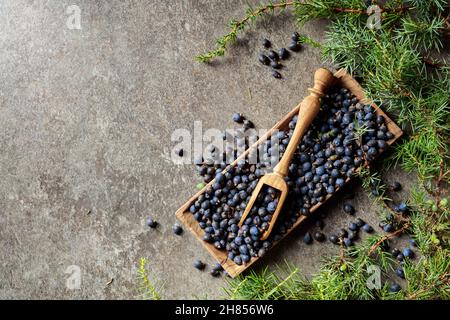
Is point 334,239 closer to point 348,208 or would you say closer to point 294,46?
point 348,208

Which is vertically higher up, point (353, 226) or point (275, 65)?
point (275, 65)

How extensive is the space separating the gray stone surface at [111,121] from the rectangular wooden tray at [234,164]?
14cm

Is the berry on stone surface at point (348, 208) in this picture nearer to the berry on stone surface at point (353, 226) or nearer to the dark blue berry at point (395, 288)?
the berry on stone surface at point (353, 226)

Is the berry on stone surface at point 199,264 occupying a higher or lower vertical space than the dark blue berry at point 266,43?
lower

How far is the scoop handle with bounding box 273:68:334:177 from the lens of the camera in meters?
2.33

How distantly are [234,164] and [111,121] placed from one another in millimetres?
676

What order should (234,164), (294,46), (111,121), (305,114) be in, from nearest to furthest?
1. (305,114)
2. (234,164)
3. (294,46)
4. (111,121)

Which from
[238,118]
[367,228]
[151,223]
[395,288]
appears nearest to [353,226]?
[367,228]

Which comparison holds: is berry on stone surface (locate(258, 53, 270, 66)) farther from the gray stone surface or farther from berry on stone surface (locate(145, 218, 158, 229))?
berry on stone surface (locate(145, 218, 158, 229))

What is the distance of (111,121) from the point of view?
266 cm

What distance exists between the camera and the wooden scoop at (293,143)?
2.32m

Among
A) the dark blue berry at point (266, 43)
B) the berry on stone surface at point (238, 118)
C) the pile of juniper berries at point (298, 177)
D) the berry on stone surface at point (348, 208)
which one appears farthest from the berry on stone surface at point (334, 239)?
the dark blue berry at point (266, 43)
